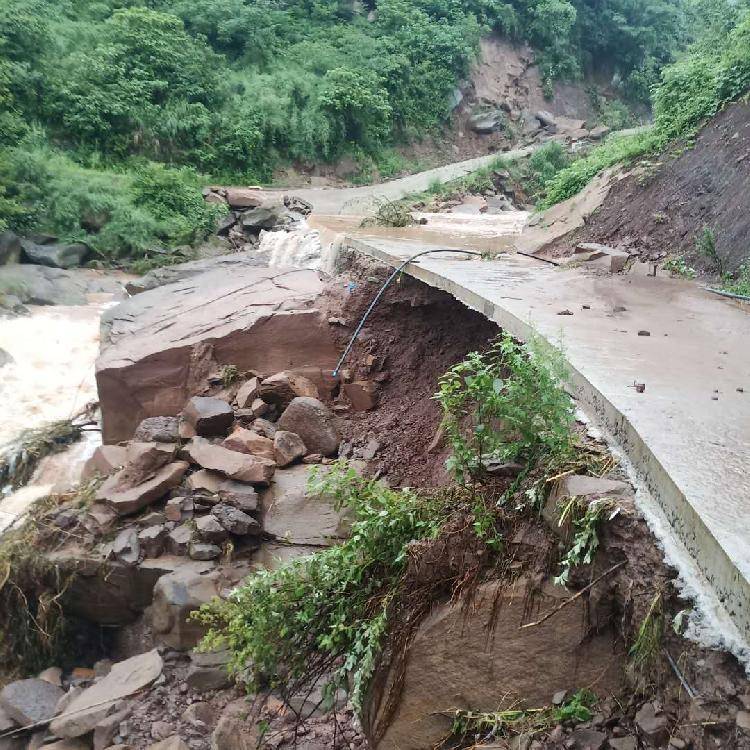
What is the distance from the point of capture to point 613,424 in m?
2.73

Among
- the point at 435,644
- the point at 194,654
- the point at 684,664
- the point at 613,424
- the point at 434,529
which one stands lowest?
the point at 194,654

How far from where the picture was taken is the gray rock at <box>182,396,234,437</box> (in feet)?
17.0

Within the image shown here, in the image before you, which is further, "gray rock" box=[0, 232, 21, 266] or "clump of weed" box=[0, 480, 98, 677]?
"gray rock" box=[0, 232, 21, 266]

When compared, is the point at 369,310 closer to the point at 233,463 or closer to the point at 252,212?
the point at 233,463

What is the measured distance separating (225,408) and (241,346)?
0.94m

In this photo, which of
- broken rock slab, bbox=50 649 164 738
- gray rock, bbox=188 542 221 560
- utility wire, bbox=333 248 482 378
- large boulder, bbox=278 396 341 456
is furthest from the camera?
utility wire, bbox=333 248 482 378

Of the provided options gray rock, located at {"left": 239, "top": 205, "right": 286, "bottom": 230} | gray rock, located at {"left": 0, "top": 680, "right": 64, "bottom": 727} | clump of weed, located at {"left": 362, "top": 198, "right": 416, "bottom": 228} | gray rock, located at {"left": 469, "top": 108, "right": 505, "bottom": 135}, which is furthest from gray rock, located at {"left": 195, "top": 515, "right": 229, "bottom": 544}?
gray rock, located at {"left": 469, "top": 108, "right": 505, "bottom": 135}

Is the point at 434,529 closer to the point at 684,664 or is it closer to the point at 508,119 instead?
the point at 684,664

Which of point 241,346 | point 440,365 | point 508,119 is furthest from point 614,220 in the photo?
point 508,119

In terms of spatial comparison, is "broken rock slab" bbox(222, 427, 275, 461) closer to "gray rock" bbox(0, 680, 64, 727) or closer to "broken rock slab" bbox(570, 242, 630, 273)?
"gray rock" bbox(0, 680, 64, 727)

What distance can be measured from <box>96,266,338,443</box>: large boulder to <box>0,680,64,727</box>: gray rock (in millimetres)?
2202

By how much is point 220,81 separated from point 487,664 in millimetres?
19773

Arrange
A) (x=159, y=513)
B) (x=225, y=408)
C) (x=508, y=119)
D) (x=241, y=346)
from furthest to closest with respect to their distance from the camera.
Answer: (x=508, y=119), (x=241, y=346), (x=225, y=408), (x=159, y=513)

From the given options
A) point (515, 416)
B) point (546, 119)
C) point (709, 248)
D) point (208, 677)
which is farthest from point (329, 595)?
point (546, 119)
